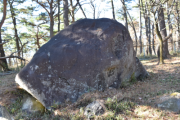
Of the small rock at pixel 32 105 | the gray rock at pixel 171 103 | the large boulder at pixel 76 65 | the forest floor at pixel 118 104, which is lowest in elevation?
the small rock at pixel 32 105

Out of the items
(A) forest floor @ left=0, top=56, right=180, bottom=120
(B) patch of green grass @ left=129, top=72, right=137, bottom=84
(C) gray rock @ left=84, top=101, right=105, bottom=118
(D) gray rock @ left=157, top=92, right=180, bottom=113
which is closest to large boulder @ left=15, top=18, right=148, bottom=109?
(A) forest floor @ left=0, top=56, right=180, bottom=120

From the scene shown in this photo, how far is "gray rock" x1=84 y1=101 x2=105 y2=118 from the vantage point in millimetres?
3502

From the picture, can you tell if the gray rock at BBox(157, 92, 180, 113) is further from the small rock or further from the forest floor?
the small rock

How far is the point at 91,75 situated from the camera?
4531 millimetres

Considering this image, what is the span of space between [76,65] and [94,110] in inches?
61.3

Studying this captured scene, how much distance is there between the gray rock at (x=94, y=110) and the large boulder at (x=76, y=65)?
789mm

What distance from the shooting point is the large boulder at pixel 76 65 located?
4359 mm

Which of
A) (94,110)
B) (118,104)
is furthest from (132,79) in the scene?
(94,110)

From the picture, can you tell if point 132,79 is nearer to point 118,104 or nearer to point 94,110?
point 118,104

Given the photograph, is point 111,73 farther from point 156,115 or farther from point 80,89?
point 156,115

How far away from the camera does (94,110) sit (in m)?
3.55

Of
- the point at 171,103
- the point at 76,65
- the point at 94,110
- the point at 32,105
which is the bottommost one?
the point at 32,105

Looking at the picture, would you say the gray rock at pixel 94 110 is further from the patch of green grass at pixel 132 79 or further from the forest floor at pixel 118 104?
the patch of green grass at pixel 132 79

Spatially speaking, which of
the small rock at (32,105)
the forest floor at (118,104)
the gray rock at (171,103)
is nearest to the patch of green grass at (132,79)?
the forest floor at (118,104)
